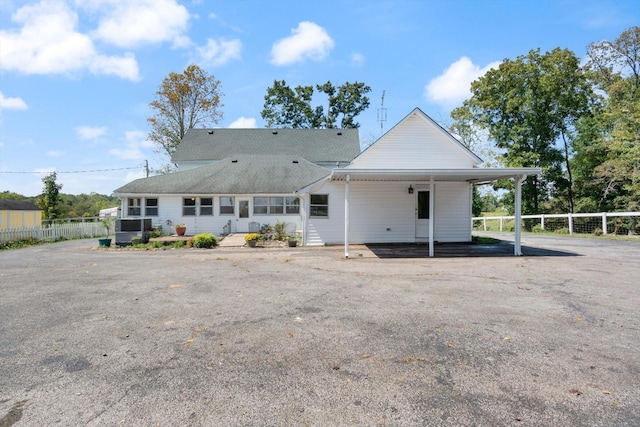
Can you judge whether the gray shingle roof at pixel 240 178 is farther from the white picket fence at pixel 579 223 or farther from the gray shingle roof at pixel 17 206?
the gray shingle roof at pixel 17 206

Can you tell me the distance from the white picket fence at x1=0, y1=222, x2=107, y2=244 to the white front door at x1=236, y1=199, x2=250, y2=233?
1033cm

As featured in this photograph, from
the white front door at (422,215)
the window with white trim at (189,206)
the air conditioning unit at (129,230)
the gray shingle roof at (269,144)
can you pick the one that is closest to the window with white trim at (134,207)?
the window with white trim at (189,206)

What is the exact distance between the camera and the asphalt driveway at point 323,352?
276 centimetres

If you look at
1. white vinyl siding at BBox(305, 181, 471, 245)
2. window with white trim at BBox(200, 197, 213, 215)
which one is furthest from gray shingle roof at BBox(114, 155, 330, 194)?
white vinyl siding at BBox(305, 181, 471, 245)

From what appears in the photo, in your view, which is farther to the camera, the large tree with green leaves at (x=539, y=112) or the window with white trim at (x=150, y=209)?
the large tree with green leaves at (x=539, y=112)

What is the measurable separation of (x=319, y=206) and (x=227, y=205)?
767cm

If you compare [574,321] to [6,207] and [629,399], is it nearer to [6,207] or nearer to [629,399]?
[629,399]

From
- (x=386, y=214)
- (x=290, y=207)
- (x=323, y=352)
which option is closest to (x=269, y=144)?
(x=290, y=207)

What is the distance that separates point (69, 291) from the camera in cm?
702

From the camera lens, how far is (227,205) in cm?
2112

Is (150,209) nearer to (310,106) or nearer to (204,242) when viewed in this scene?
(204,242)

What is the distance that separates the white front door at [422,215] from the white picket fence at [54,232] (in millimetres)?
19385

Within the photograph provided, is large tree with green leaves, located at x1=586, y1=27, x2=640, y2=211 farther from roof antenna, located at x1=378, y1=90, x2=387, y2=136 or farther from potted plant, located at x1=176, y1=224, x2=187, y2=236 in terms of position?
potted plant, located at x1=176, y1=224, x2=187, y2=236

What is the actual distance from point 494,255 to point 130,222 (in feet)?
52.1
